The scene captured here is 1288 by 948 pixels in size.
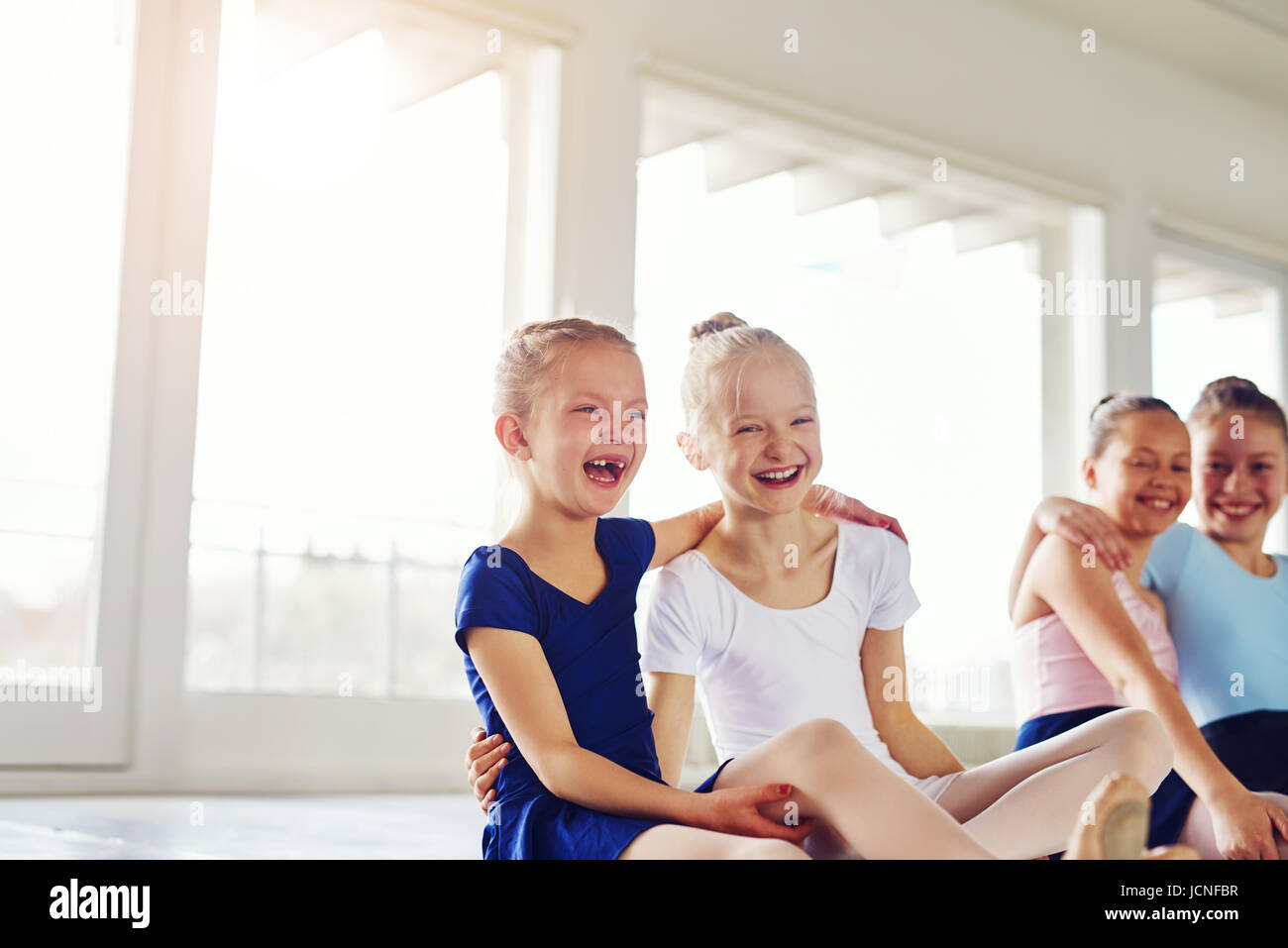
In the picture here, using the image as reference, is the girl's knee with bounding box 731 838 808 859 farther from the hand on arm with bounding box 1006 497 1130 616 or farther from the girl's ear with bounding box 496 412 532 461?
the hand on arm with bounding box 1006 497 1130 616

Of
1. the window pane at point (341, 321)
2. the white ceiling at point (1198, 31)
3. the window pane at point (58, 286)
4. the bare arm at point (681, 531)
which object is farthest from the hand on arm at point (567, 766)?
the white ceiling at point (1198, 31)

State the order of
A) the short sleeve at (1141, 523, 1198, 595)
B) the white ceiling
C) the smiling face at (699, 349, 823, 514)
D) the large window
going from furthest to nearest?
1. the white ceiling
2. the large window
3. the short sleeve at (1141, 523, 1198, 595)
4. the smiling face at (699, 349, 823, 514)

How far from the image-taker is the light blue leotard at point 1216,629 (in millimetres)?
1868

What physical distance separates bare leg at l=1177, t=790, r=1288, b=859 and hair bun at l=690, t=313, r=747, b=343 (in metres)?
0.81

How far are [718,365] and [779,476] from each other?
0.48 ft

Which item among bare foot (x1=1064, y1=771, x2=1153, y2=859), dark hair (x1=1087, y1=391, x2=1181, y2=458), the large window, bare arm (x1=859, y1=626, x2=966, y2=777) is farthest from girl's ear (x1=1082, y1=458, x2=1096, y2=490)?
the large window

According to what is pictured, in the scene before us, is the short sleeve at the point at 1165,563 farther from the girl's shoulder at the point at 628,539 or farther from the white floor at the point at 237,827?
the white floor at the point at 237,827

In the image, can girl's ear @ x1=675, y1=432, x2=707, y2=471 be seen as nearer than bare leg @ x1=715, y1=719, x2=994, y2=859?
No

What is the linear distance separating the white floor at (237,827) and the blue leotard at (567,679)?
63cm

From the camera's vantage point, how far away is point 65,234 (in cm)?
275

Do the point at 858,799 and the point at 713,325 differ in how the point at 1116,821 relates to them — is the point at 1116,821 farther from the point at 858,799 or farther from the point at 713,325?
the point at 713,325

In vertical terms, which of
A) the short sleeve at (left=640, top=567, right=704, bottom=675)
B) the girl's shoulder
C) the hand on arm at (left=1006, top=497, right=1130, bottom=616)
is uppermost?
the hand on arm at (left=1006, top=497, right=1130, bottom=616)

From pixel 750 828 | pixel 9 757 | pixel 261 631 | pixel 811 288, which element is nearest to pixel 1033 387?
pixel 811 288

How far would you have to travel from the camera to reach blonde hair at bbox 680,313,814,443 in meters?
1.39
